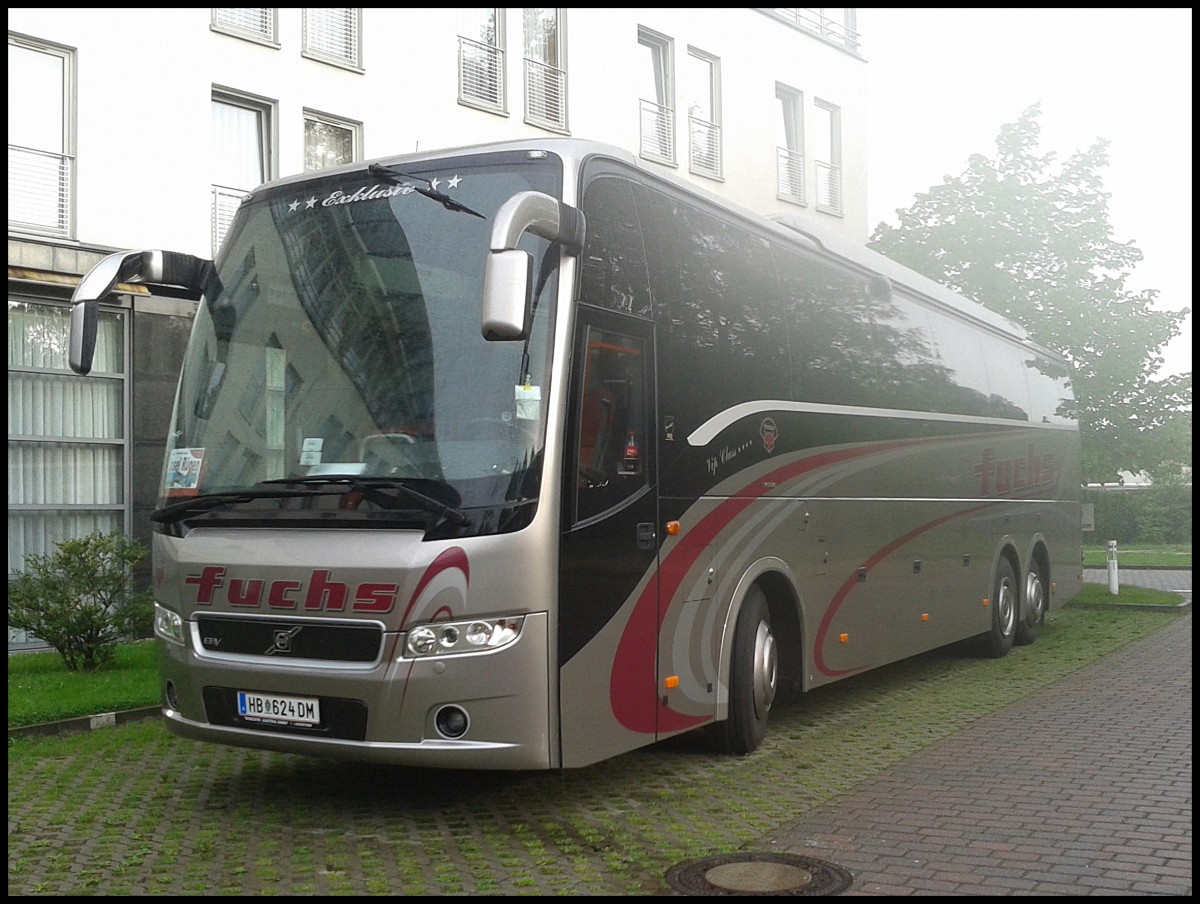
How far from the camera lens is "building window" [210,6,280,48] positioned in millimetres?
18125

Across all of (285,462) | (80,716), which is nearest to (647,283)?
(285,462)

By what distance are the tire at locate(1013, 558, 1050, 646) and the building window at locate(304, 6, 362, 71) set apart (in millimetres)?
11483

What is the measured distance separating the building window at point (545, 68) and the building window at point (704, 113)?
3.46 metres

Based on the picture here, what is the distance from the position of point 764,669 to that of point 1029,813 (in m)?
2.19

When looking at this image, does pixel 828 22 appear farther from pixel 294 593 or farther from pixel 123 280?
pixel 294 593

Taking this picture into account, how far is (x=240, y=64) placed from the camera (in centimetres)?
1841

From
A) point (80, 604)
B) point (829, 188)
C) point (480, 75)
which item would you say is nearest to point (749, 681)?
point (80, 604)

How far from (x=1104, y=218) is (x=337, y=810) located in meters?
18.7

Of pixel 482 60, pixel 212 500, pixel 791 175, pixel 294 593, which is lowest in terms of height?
pixel 294 593

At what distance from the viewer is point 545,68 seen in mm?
23203

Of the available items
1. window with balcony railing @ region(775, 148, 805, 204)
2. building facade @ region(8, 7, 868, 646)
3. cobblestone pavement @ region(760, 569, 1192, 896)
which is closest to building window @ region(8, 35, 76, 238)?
building facade @ region(8, 7, 868, 646)

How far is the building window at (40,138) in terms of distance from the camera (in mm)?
15852

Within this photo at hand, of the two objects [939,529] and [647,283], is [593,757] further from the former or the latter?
[939,529]

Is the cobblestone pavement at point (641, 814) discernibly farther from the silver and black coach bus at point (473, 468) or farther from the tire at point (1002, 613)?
the tire at point (1002, 613)
